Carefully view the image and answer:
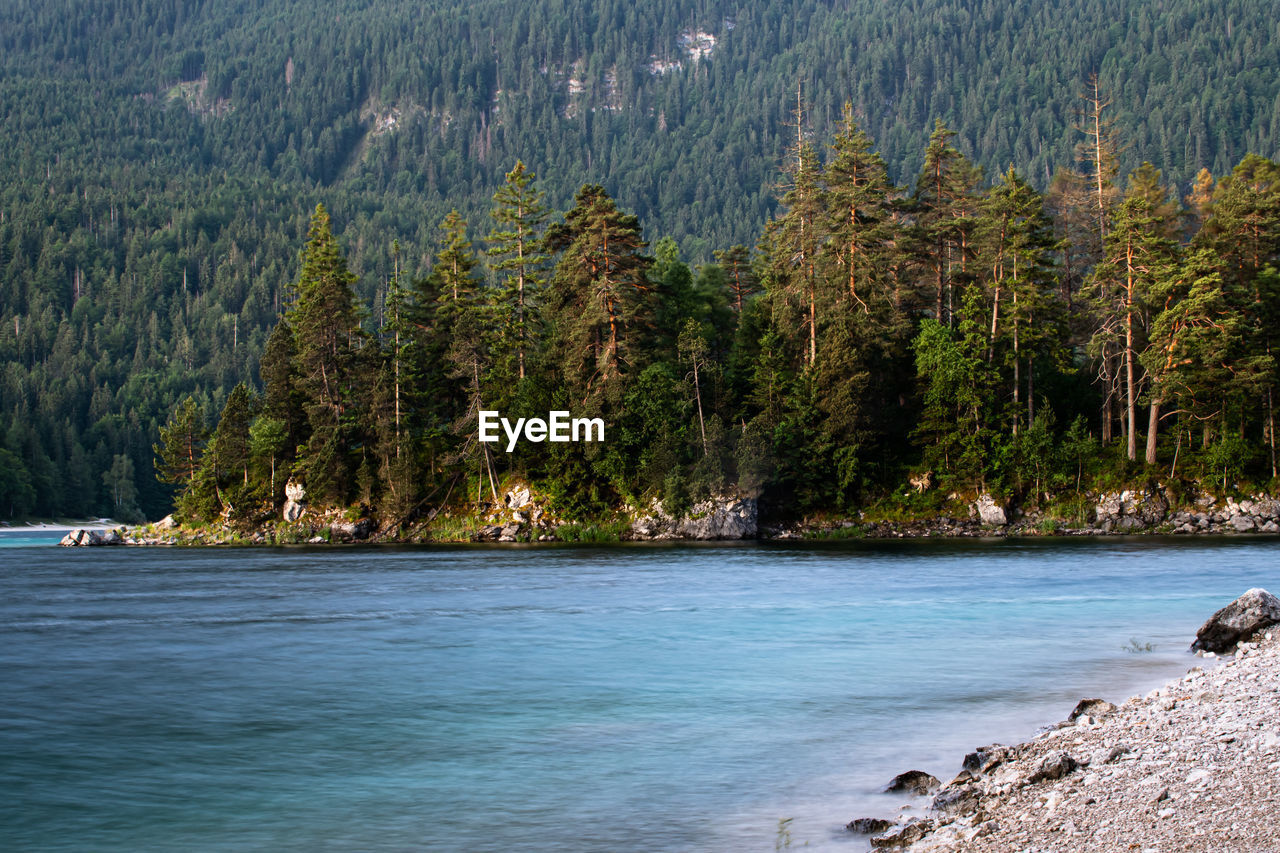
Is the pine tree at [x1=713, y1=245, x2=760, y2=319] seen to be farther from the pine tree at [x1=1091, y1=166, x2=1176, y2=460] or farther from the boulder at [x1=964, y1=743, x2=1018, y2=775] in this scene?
the boulder at [x1=964, y1=743, x2=1018, y2=775]

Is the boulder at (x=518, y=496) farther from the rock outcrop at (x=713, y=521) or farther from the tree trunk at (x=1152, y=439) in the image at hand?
the tree trunk at (x=1152, y=439)

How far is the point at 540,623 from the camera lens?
3031 centimetres

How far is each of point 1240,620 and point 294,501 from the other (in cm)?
7054

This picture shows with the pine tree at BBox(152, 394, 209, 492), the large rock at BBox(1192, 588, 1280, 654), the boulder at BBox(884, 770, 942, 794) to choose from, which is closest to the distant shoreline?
the pine tree at BBox(152, 394, 209, 492)

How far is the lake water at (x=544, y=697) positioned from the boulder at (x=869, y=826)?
0.35 meters

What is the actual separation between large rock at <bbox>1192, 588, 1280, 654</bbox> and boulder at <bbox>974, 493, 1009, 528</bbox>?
46.1 m

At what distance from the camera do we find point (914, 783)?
481 inches

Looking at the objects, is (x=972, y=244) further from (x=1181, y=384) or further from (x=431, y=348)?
(x=431, y=348)

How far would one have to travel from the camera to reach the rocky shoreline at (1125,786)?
28.9 ft

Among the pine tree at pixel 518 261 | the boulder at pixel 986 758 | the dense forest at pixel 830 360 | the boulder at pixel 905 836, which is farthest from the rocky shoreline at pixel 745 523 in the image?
the boulder at pixel 905 836

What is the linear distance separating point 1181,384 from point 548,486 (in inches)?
1543

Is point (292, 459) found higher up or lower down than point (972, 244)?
lower down

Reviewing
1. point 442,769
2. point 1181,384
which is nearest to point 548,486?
point 1181,384

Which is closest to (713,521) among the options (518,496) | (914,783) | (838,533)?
(838,533)
